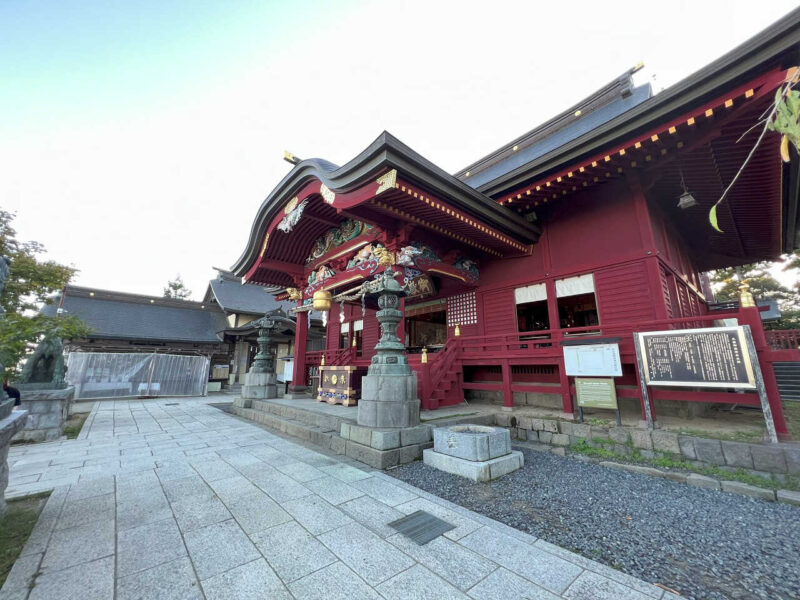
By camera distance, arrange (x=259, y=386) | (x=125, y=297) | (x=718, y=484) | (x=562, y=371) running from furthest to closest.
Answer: (x=125, y=297) → (x=259, y=386) → (x=562, y=371) → (x=718, y=484)

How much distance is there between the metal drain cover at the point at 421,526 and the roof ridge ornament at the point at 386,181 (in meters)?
4.26

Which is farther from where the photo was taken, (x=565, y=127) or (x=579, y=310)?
(x=579, y=310)

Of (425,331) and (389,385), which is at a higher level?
(425,331)

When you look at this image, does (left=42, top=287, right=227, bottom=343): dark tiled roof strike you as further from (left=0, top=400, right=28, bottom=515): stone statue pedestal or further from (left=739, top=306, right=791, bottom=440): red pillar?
(left=739, top=306, right=791, bottom=440): red pillar

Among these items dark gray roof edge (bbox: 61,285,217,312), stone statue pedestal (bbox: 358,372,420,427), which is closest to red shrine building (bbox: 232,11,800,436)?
stone statue pedestal (bbox: 358,372,420,427)

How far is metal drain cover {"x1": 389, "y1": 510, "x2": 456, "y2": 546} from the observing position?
2572mm

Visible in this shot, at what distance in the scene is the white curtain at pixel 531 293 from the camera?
761 cm

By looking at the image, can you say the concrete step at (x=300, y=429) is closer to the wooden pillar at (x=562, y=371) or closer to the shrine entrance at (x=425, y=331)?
the wooden pillar at (x=562, y=371)

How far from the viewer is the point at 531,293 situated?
7781 mm

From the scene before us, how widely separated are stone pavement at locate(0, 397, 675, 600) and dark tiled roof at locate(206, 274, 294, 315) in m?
17.5

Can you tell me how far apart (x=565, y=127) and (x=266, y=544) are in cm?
1413

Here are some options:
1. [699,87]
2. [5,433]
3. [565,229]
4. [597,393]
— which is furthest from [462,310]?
[5,433]

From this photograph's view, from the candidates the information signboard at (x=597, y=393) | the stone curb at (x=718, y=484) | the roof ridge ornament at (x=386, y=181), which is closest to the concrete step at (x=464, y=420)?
the information signboard at (x=597, y=393)

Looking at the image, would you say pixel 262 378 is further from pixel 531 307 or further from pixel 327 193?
pixel 531 307
